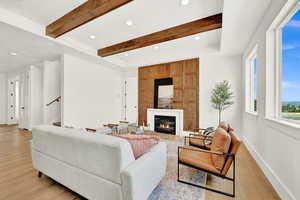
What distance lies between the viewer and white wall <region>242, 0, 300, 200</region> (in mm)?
1462

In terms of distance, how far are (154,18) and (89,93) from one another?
3.56m

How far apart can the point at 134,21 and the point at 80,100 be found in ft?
10.6

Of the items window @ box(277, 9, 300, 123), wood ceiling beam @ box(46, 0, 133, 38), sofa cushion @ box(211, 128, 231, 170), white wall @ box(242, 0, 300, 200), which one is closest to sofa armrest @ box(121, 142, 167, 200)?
sofa cushion @ box(211, 128, 231, 170)

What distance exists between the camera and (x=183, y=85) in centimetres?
488

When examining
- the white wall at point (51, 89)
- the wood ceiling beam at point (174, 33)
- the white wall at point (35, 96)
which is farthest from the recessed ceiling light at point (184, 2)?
the white wall at point (35, 96)

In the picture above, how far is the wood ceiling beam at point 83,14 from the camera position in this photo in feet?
7.04

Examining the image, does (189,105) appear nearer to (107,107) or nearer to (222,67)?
(222,67)

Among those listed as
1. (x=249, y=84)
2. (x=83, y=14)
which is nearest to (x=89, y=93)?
(x=83, y=14)

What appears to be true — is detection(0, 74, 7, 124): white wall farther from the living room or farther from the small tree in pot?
the small tree in pot

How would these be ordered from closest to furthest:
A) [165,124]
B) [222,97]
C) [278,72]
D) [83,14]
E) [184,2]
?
[278,72], [184,2], [83,14], [222,97], [165,124]

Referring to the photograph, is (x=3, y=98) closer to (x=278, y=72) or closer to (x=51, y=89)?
(x=51, y=89)

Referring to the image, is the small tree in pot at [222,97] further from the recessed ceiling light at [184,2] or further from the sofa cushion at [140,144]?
the sofa cushion at [140,144]

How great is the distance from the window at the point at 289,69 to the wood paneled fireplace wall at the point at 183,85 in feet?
8.72

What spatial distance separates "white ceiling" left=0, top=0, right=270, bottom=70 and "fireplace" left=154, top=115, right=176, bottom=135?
2.69 m
